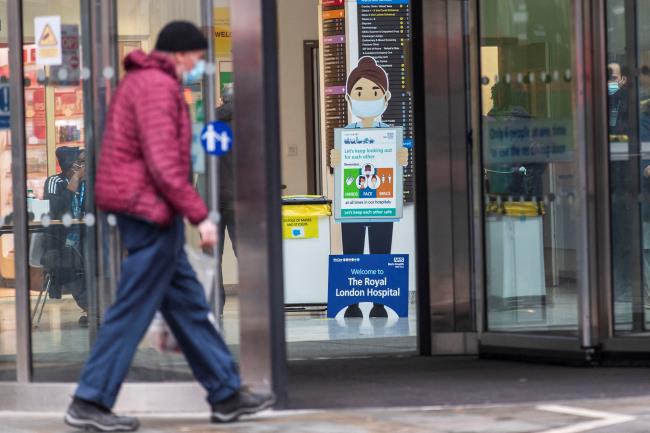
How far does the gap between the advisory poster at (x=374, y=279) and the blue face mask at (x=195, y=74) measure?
5.05 metres

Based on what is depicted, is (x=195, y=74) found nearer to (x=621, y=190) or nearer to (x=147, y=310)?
(x=147, y=310)

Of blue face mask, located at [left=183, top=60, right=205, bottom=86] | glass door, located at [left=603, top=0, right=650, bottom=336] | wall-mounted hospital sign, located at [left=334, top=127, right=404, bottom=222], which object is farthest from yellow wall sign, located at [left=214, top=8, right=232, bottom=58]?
wall-mounted hospital sign, located at [left=334, top=127, right=404, bottom=222]

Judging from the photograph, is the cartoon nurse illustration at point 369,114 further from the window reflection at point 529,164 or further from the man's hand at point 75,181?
the man's hand at point 75,181

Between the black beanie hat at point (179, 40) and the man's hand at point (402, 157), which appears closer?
the black beanie hat at point (179, 40)

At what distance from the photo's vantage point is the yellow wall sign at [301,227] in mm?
12008

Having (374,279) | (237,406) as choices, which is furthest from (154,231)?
(374,279)

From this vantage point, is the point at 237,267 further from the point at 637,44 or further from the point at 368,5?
the point at 368,5

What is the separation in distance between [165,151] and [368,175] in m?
6.22

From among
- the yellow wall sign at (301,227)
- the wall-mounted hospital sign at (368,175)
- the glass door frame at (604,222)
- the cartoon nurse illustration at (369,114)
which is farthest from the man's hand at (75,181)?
the yellow wall sign at (301,227)

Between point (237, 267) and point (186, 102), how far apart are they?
774mm

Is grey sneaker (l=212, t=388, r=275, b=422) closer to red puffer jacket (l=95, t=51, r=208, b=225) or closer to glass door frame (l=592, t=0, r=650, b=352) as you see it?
red puffer jacket (l=95, t=51, r=208, b=225)

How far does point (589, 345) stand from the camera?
789 centimetres

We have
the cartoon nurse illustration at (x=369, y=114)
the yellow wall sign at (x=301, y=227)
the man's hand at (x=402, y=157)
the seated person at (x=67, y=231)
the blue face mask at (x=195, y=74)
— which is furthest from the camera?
the yellow wall sign at (x=301, y=227)

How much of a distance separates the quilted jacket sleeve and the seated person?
117 cm
